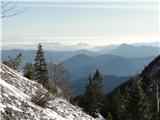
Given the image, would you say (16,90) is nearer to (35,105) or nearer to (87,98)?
(35,105)

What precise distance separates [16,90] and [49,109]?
123 cm

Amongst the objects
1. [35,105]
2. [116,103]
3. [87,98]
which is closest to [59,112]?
[35,105]

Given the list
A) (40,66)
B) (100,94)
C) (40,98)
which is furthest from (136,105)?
(40,98)

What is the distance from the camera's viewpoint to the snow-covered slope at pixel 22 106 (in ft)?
37.4

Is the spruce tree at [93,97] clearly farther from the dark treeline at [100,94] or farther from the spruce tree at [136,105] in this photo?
→ the spruce tree at [136,105]

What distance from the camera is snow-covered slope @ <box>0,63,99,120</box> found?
11.4m

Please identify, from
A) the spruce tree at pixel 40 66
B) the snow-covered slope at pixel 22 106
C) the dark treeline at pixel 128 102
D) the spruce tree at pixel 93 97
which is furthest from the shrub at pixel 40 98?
the spruce tree at pixel 40 66

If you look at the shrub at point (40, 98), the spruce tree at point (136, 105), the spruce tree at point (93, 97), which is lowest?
the spruce tree at point (93, 97)

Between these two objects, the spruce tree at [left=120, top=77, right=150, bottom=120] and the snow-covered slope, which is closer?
the snow-covered slope

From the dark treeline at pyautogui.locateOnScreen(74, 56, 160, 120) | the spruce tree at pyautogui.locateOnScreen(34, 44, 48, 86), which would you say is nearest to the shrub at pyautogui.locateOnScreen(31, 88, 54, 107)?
the dark treeline at pyautogui.locateOnScreen(74, 56, 160, 120)

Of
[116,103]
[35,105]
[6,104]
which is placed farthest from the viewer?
[116,103]

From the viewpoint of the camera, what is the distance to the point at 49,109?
13.8 m

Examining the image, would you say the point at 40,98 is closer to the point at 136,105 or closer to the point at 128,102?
the point at 136,105

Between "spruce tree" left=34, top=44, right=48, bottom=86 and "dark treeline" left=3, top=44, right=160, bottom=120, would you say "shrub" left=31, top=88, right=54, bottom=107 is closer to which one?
"dark treeline" left=3, top=44, right=160, bottom=120
